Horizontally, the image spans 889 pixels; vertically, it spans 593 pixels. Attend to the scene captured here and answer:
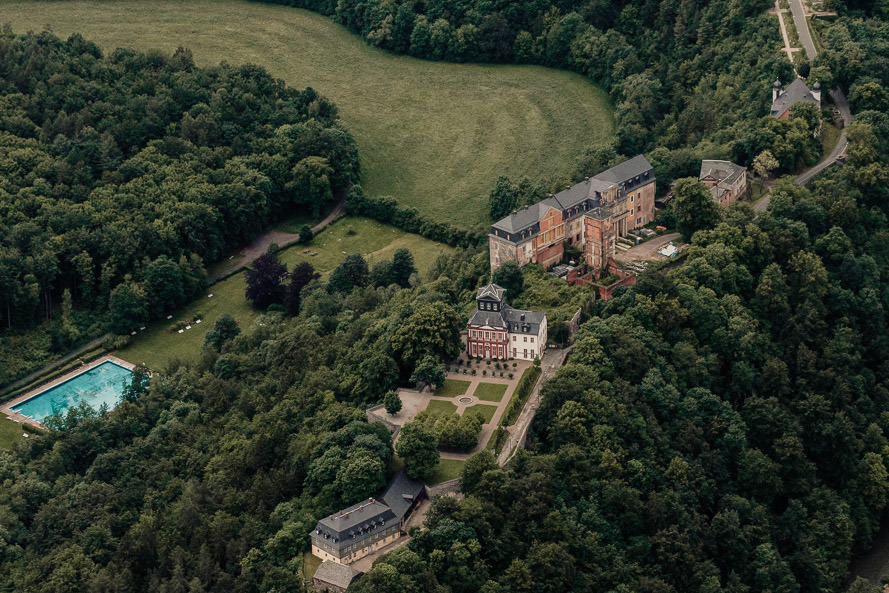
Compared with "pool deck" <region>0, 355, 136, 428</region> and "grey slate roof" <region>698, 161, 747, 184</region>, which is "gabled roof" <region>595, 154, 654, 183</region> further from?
"pool deck" <region>0, 355, 136, 428</region>

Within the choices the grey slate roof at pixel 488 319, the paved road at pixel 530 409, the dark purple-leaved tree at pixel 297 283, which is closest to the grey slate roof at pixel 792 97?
the paved road at pixel 530 409

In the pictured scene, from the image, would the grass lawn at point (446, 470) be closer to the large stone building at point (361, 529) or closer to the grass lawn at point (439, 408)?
the large stone building at point (361, 529)

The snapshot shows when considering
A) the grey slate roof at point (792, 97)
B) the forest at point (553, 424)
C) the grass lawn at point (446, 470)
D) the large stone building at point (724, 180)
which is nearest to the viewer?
the forest at point (553, 424)

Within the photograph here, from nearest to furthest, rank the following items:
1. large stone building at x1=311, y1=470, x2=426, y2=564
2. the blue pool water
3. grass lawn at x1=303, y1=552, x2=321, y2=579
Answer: large stone building at x1=311, y1=470, x2=426, y2=564, grass lawn at x1=303, y1=552, x2=321, y2=579, the blue pool water

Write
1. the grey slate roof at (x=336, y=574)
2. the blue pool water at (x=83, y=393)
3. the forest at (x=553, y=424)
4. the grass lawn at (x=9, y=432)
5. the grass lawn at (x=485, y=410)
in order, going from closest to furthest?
the grey slate roof at (x=336, y=574), the forest at (x=553, y=424), the grass lawn at (x=485, y=410), the grass lawn at (x=9, y=432), the blue pool water at (x=83, y=393)

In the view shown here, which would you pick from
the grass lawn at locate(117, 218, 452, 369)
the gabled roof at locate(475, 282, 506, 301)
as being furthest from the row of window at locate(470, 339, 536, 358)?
the grass lawn at locate(117, 218, 452, 369)

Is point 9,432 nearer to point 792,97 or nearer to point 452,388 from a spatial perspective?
point 452,388
